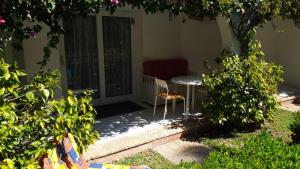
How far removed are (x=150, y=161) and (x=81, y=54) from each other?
142 inches

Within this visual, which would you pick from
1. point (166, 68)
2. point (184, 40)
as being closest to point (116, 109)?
point (166, 68)

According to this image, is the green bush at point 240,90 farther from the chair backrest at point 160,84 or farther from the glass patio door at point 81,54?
the glass patio door at point 81,54

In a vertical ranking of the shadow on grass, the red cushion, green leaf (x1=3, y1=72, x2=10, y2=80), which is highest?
green leaf (x1=3, y1=72, x2=10, y2=80)

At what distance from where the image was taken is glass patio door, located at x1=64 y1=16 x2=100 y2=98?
7.03 metres

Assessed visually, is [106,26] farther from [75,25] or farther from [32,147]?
[32,147]

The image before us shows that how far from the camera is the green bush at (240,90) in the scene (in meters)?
5.50

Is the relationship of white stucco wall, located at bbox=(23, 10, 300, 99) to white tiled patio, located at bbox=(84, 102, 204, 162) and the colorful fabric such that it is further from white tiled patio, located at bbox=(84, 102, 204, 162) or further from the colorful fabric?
the colorful fabric

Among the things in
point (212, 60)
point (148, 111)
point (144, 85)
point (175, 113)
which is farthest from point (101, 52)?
point (212, 60)

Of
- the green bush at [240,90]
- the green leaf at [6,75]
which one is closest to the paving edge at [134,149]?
the green bush at [240,90]

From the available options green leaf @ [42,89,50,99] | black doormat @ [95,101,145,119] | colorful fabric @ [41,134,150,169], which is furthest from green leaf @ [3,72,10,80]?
black doormat @ [95,101,145,119]

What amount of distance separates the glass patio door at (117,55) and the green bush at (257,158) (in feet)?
16.5

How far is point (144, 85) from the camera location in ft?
26.0

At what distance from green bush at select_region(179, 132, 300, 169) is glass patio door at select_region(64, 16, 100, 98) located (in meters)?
4.82

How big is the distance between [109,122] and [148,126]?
2.89 ft
